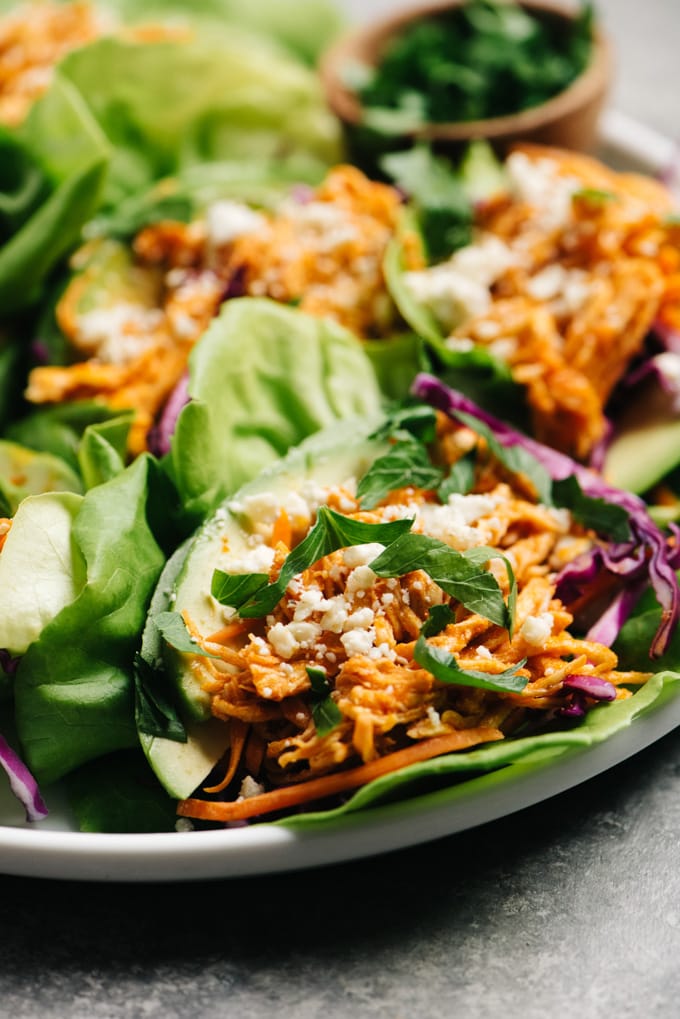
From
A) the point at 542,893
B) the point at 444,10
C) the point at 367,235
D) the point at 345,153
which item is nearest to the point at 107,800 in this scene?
the point at 542,893

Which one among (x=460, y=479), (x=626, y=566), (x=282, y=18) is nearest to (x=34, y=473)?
(x=460, y=479)

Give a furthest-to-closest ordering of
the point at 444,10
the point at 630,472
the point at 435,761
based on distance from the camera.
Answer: the point at 444,10, the point at 630,472, the point at 435,761

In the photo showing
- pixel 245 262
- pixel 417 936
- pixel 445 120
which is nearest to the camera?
pixel 417 936

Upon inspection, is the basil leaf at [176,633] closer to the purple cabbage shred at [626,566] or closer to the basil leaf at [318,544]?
the basil leaf at [318,544]

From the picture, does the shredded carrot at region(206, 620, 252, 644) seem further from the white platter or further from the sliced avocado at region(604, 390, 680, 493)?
the sliced avocado at region(604, 390, 680, 493)

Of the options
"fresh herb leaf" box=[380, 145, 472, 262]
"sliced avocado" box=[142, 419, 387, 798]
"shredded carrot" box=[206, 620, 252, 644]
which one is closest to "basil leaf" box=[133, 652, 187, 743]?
"sliced avocado" box=[142, 419, 387, 798]

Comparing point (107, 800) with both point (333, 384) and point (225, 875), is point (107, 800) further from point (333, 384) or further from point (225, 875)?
point (333, 384)
